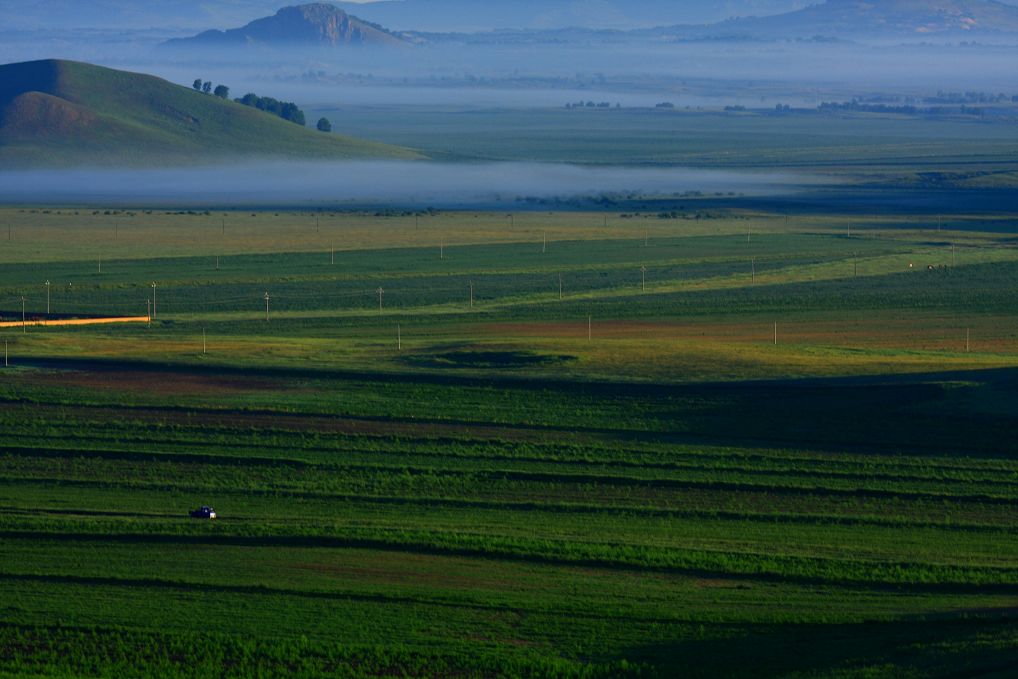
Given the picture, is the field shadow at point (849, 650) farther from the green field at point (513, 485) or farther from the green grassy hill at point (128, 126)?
the green grassy hill at point (128, 126)

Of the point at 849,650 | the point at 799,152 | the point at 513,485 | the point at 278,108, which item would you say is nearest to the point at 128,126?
the point at 278,108

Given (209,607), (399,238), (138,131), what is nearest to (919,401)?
(209,607)

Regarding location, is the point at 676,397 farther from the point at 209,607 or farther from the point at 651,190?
the point at 651,190

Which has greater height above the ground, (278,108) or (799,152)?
(278,108)

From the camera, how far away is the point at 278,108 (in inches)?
7067

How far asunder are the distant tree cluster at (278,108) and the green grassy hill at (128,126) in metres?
12.4

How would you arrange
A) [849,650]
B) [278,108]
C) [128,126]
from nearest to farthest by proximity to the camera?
[849,650] < [128,126] < [278,108]

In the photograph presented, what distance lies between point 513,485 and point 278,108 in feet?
496

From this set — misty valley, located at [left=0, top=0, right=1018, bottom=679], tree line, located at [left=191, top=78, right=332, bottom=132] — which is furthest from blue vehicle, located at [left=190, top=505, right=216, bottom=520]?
tree line, located at [left=191, top=78, right=332, bottom=132]

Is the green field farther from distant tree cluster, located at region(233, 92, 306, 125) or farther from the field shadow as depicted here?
distant tree cluster, located at region(233, 92, 306, 125)

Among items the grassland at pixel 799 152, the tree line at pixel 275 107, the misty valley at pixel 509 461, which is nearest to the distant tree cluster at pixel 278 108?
the tree line at pixel 275 107

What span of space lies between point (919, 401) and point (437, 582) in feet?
52.6

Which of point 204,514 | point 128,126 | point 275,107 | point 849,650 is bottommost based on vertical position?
point 849,650

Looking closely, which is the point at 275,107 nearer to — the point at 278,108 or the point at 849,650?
the point at 278,108
